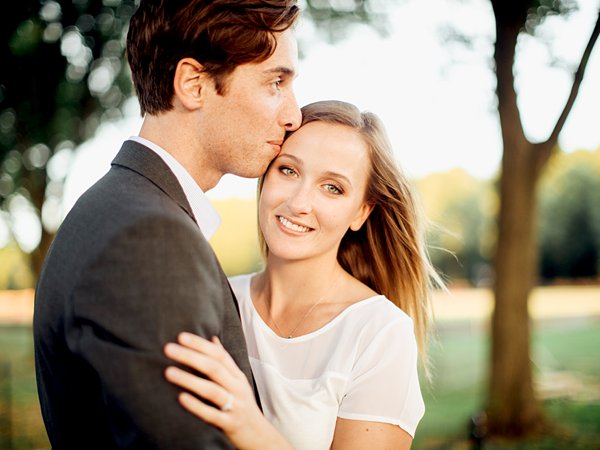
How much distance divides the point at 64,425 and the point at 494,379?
7.97 metres

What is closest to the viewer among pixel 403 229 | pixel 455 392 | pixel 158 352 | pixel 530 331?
pixel 158 352

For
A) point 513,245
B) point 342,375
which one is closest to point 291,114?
point 342,375

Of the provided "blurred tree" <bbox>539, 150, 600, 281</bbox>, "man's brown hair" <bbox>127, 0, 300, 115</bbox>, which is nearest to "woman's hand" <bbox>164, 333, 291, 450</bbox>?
"man's brown hair" <bbox>127, 0, 300, 115</bbox>

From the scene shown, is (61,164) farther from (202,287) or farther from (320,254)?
(202,287)

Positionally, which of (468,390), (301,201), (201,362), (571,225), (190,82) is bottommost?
(468,390)

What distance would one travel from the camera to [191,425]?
180 cm

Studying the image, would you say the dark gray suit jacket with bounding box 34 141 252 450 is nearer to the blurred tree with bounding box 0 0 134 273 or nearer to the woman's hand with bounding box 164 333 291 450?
the woman's hand with bounding box 164 333 291 450

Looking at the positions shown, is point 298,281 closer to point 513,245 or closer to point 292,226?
point 292,226

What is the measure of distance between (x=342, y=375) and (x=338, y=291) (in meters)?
0.51

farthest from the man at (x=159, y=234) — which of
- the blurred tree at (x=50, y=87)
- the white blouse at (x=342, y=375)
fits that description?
the blurred tree at (x=50, y=87)

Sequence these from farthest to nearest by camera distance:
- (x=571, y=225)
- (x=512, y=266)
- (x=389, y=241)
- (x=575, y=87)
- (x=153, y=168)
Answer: (x=571, y=225) < (x=512, y=266) < (x=575, y=87) < (x=389, y=241) < (x=153, y=168)

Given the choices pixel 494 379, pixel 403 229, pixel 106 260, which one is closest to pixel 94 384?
pixel 106 260

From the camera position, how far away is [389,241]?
350cm

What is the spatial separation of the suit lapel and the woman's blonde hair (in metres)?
1.14
